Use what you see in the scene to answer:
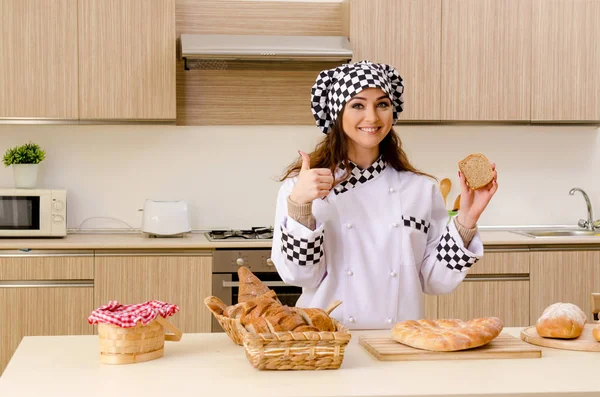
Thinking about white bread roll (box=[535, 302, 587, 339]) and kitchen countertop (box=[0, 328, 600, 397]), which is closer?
kitchen countertop (box=[0, 328, 600, 397])

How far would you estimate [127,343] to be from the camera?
5.77 feet

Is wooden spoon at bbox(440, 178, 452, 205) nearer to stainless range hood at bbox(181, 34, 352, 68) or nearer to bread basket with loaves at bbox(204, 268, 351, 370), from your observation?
stainless range hood at bbox(181, 34, 352, 68)

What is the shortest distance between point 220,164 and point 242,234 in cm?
51

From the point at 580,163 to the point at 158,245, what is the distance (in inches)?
→ 97.6

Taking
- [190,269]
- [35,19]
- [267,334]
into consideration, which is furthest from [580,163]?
[267,334]

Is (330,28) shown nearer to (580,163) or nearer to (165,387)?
(580,163)

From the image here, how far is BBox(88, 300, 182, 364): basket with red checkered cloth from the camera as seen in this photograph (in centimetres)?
176

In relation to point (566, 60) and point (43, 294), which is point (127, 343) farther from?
point (566, 60)

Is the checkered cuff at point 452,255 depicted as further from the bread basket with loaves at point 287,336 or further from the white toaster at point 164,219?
the white toaster at point 164,219

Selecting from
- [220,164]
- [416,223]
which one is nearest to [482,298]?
[220,164]

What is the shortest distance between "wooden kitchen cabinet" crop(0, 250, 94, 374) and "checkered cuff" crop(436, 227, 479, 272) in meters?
2.08

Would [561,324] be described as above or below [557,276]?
above

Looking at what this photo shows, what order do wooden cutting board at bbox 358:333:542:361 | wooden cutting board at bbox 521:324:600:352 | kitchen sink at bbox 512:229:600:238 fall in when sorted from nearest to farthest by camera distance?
wooden cutting board at bbox 358:333:542:361
wooden cutting board at bbox 521:324:600:352
kitchen sink at bbox 512:229:600:238

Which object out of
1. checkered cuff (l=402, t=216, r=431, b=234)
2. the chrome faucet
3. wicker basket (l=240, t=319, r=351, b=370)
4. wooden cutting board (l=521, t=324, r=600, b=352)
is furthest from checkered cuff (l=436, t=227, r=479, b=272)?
the chrome faucet
